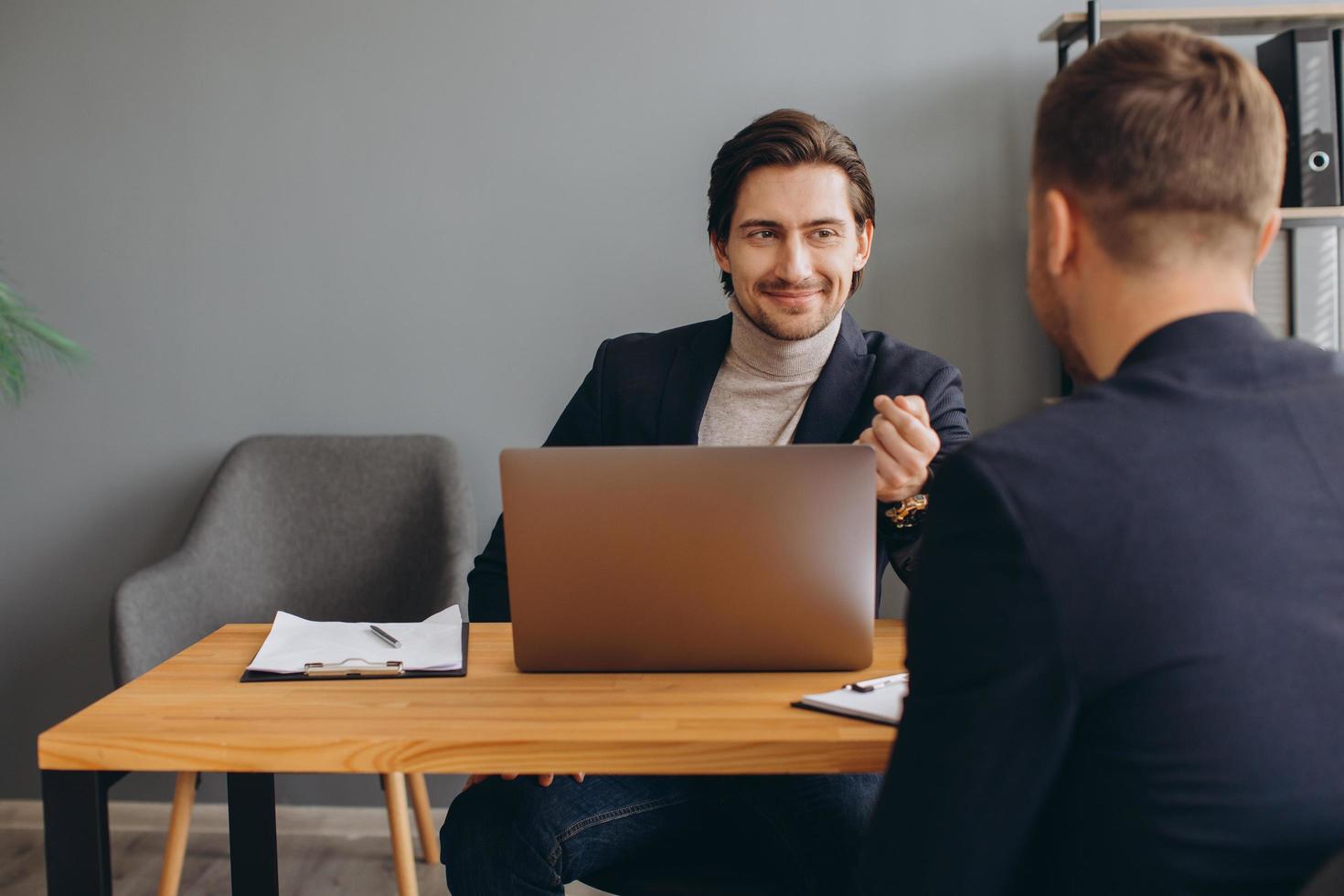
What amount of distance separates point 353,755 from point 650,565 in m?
0.31

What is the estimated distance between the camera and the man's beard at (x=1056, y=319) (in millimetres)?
861

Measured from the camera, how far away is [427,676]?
1192 millimetres

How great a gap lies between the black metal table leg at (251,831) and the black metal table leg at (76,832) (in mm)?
503

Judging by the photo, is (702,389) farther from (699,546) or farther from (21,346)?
(21,346)

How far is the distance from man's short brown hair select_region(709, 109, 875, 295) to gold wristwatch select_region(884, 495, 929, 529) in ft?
1.90

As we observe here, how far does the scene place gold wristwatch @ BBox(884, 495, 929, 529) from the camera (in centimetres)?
137

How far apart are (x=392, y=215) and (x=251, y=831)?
143 cm

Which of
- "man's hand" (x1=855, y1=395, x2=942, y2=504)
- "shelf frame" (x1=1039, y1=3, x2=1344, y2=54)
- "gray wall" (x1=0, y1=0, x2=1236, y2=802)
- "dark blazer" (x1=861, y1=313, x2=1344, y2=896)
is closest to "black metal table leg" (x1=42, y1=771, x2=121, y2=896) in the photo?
"dark blazer" (x1=861, y1=313, x2=1344, y2=896)

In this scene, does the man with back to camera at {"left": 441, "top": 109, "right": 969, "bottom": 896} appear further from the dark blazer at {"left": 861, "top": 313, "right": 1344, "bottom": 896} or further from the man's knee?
the dark blazer at {"left": 861, "top": 313, "right": 1344, "bottom": 896}

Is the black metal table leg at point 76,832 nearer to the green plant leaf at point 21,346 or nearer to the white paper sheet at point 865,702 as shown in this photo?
the white paper sheet at point 865,702

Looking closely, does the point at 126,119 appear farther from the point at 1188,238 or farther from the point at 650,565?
the point at 1188,238

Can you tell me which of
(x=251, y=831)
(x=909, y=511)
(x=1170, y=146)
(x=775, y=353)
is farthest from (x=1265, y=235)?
(x=251, y=831)

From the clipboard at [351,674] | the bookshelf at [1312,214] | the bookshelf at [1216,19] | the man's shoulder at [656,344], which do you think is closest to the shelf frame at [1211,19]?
the bookshelf at [1216,19]

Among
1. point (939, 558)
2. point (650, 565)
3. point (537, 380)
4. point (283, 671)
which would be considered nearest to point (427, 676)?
point (283, 671)
